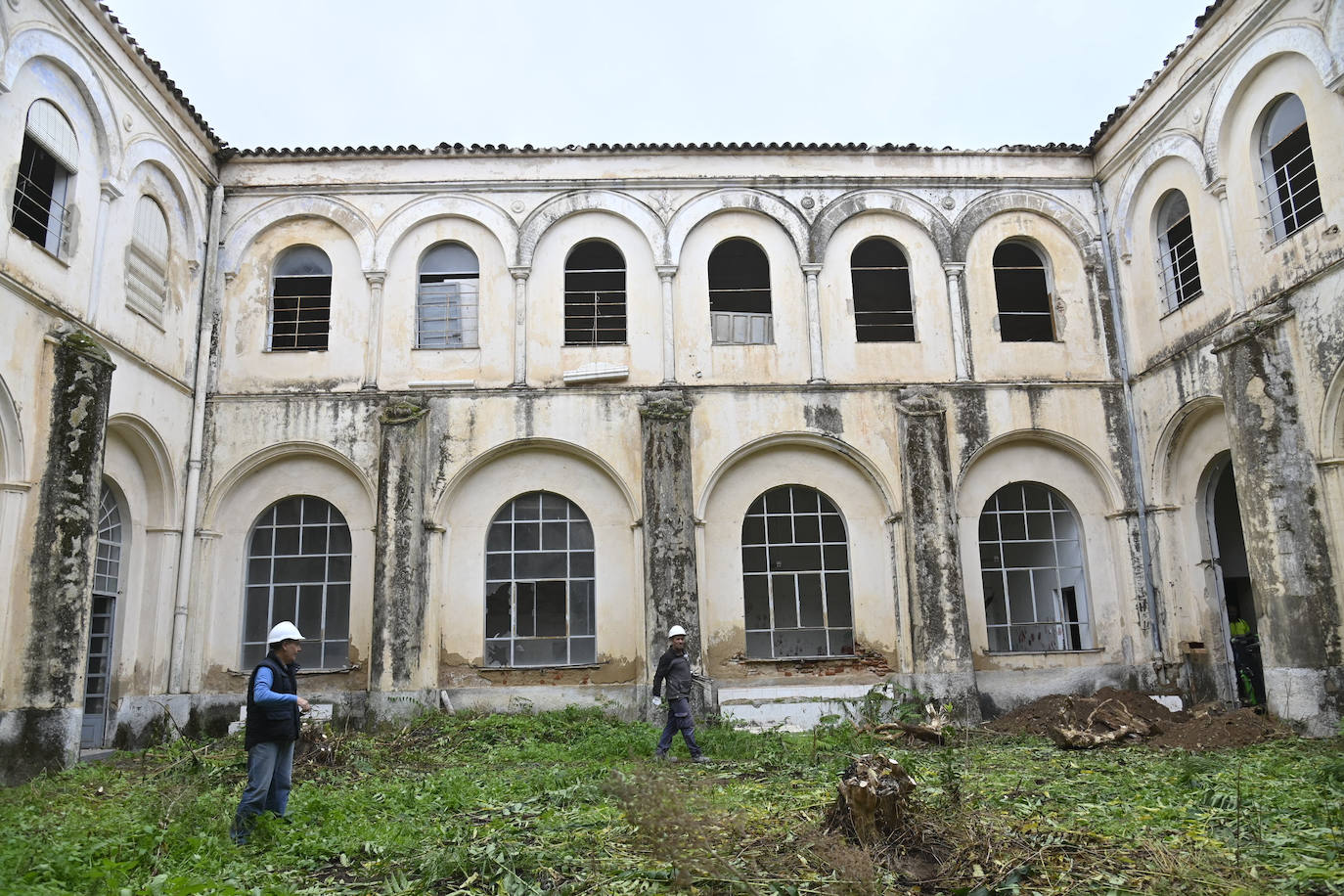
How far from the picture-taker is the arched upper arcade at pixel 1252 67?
11.2 meters

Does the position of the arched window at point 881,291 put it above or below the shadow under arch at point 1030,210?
below

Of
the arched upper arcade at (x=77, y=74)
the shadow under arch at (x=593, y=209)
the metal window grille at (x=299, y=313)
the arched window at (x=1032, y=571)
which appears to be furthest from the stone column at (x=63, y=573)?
the arched window at (x=1032, y=571)

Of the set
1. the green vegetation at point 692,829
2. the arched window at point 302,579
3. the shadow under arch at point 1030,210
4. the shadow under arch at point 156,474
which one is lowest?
the green vegetation at point 692,829

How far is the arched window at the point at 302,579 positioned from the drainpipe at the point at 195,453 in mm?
873

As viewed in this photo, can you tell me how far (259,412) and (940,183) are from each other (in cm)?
1119

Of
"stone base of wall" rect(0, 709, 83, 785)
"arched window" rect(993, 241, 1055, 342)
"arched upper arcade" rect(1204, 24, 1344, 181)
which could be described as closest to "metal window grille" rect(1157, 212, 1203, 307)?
"arched upper arcade" rect(1204, 24, 1344, 181)

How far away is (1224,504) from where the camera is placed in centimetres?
1664

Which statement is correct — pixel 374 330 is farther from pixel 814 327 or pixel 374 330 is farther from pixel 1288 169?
pixel 1288 169

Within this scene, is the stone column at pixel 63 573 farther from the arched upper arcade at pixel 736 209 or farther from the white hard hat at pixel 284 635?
the arched upper arcade at pixel 736 209

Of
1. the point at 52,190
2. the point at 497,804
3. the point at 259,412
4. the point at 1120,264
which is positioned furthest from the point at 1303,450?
the point at 52,190

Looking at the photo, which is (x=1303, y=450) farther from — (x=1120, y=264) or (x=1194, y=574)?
(x=1120, y=264)

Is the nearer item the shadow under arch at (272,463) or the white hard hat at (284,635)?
the white hard hat at (284,635)

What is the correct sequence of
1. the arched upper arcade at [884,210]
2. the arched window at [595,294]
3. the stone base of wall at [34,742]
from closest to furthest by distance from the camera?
the stone base of wall at [34,742]
the arched window at [595,294]
the arched upper arcade at [884,210]

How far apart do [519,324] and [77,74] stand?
6369 millimetres
